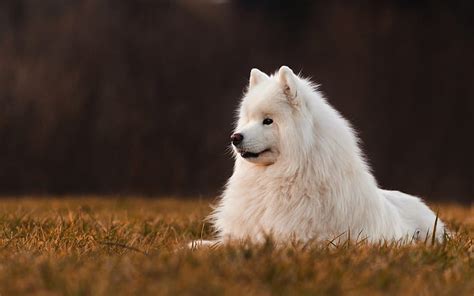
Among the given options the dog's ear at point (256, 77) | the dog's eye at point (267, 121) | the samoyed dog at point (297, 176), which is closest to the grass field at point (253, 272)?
the samoyed dog at point (297, 176)

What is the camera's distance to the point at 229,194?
5.46m

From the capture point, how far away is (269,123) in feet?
17.1

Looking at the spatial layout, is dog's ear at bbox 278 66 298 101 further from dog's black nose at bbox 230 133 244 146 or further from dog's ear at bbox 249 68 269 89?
dog's black nose at bbox 230 133 244 146

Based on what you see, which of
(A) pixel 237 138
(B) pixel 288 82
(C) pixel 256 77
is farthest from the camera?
(C) pixel 256 77

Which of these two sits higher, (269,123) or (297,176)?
(269,123)

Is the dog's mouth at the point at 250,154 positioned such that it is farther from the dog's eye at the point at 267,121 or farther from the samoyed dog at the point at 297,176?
the dog's eye at the point at 267,121

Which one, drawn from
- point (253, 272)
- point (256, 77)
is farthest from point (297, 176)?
point (253, 272)

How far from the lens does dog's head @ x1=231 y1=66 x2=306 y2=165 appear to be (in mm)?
5090

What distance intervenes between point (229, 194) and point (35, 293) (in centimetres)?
261

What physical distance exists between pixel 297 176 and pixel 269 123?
437 millimetres

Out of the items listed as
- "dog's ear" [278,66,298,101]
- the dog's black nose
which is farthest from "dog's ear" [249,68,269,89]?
the dog's black nose

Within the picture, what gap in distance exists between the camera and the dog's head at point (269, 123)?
509 cm

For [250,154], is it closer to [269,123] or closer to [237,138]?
[237,138]

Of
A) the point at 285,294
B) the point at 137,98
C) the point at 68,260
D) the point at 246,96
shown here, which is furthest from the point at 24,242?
the point at 137,98
